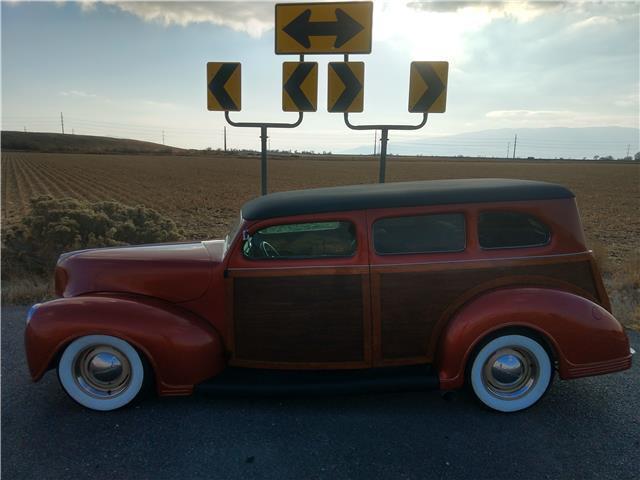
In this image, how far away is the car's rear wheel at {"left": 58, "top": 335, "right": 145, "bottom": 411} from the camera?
9.98 ft

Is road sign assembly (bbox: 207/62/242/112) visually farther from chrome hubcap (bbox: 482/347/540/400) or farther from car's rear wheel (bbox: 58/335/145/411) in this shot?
chrome hubcap (bbox: 482/347/540/400)

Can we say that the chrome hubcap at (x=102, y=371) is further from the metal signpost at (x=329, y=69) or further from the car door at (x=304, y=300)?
the metal signpost at (x=329, y=69)

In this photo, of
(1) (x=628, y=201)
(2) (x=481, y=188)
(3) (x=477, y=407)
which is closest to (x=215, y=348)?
(3) (x=477, y=407)

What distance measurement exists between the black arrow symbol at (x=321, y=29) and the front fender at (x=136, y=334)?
3.65 metres

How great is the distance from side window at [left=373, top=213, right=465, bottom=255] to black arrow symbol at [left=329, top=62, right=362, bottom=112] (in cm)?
261

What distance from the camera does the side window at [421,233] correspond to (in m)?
3.10

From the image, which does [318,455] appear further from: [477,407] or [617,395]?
[617,395]

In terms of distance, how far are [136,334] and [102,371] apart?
0.42m

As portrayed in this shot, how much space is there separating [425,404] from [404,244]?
47.3 inches

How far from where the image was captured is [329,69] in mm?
5180

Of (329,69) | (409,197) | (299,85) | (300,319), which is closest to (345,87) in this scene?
(329,69)

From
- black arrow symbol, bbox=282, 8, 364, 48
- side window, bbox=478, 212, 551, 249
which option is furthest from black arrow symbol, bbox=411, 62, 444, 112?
side window, bbox=478, 212, 551, 249

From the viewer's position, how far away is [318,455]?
8.56ft

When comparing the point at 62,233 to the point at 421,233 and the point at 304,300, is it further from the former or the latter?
the point at 421,233
